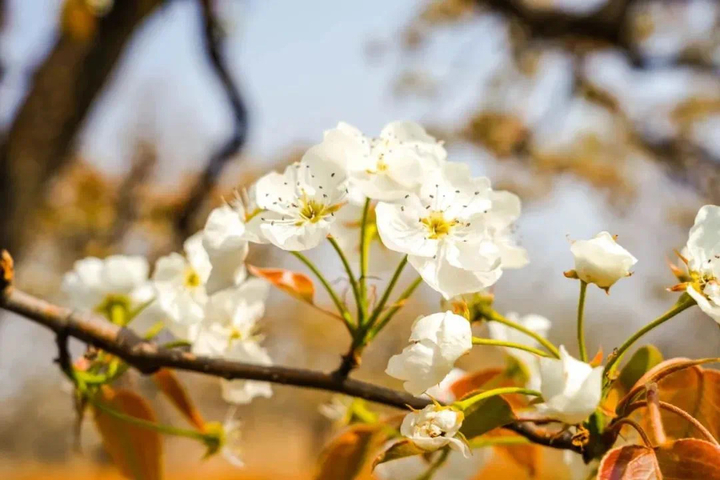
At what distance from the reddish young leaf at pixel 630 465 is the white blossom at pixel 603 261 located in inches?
3.2

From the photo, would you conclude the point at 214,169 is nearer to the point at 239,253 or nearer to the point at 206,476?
the point at 239,253

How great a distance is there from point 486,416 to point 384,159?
0.15 meters

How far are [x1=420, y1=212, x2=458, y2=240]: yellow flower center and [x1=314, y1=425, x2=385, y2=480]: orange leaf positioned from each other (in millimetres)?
155

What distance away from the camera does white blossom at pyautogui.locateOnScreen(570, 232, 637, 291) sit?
1.05 feet

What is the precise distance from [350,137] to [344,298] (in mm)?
101

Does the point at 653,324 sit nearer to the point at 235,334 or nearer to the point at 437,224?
the point at 437,224

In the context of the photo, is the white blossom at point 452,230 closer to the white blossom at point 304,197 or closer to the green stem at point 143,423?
the white blossom at point 304,197

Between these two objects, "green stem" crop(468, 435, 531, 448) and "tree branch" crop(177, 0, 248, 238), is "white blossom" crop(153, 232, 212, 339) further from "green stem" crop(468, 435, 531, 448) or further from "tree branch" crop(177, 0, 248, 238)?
"tree branch" crop(177, 0, 248, 238)

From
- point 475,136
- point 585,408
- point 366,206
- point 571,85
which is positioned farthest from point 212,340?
point 475,136

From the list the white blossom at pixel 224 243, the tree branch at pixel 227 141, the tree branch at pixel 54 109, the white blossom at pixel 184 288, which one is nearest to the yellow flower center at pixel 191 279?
the white blossom at pixel 184 288

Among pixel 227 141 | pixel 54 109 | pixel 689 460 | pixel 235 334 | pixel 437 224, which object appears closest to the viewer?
pixel 689 460

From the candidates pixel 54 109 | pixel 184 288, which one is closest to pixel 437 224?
pixel 184 288

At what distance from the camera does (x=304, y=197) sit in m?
0.39

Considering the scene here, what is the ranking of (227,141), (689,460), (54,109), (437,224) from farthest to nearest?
(227,141) < (54,109) < (437,224) < (689,460)
